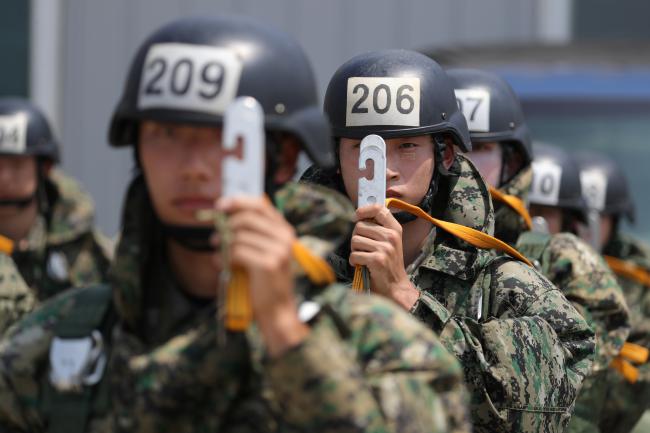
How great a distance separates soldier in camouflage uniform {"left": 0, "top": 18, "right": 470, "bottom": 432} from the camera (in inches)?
105

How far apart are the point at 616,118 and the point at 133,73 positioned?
1155cm

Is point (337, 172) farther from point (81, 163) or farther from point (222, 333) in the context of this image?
point (81, 163)

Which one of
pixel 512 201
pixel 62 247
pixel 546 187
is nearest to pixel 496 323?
pixel 512 201

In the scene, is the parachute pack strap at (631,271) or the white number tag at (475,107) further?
the parachute pack strap at (631,271)

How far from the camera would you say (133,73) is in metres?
3.07

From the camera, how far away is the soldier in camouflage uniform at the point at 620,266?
304 inches

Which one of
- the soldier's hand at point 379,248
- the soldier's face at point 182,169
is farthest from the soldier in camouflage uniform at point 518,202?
the soldier's face at point 182,169

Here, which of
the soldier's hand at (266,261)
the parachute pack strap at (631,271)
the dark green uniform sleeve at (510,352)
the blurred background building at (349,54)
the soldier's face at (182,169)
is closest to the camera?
the soldier's hand at (266,261)

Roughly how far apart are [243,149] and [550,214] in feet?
17.3

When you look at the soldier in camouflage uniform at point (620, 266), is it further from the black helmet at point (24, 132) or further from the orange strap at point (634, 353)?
the black helmet at point (24, 132)

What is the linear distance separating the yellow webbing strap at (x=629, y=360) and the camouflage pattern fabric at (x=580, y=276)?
0.89 m

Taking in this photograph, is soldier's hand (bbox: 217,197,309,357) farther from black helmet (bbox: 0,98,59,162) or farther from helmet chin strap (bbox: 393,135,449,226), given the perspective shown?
black helmet (bbox: 0,98,59,162)

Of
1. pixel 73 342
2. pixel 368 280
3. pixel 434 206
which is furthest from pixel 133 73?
pixel 434 206

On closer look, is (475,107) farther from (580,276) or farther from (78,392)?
(78,392)
